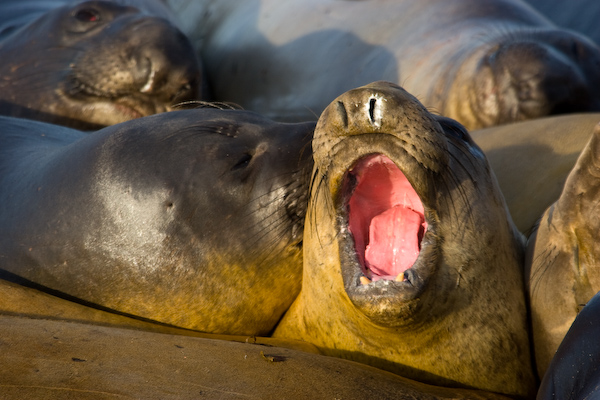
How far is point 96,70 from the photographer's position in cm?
450

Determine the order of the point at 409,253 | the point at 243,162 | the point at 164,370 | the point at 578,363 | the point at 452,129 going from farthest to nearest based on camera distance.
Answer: the point at 243,162, the point at 452,129, the point at 409,253, the point at 164,370, the point at 578,363

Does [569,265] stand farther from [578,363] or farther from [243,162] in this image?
[243,162]

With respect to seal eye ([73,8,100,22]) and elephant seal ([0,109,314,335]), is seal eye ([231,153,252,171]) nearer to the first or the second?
elephant seal ([0,109,314,335])

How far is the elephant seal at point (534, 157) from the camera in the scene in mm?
3281

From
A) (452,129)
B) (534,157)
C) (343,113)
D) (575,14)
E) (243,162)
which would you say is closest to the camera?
(343,113)

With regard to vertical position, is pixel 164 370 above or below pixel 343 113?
below

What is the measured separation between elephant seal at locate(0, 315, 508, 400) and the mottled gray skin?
3800mm

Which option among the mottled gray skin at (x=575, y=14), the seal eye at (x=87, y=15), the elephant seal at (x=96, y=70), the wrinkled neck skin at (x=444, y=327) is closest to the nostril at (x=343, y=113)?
the wrinkled neck skin at (x=444, y=327)

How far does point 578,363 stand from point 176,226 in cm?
134

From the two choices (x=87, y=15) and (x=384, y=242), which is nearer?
(x=384, y=242)

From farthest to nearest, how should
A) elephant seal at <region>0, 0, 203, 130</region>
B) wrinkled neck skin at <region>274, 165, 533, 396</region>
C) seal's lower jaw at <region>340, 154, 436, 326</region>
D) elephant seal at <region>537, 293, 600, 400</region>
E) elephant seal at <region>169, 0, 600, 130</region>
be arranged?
elephant seal at <region>0, 0, 203, 130</region> < elephant seal at <region>169, 0, 600, 130</region> < wrinkled neck skin at <region>274, 165, 533, 396</region> < seal's lower jaw at <region>340, 154, 436, 326</region> < elephant seal at <region>537, 293, 600, 400</region>

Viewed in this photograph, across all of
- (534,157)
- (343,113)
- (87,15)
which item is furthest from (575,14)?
(343,113)

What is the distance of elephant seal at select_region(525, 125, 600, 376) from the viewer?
99.1 inches

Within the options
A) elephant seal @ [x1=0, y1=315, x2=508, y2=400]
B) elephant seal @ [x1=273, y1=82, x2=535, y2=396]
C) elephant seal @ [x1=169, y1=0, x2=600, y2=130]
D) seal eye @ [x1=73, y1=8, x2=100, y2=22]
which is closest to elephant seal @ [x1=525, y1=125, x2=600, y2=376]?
elephant seal @ [x1=273, y1=82, x2=535, y2=396]
